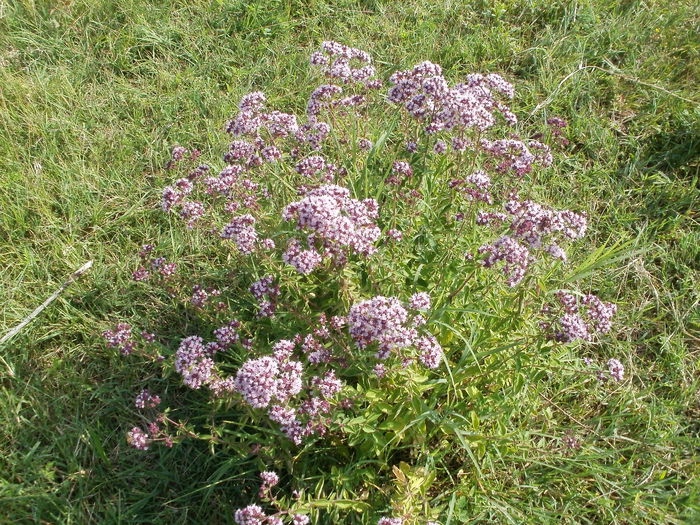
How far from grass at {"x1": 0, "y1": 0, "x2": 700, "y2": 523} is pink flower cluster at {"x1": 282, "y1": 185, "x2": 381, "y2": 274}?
1.33m

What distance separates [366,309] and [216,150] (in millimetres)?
3338

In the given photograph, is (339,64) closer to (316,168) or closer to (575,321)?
(316,168)

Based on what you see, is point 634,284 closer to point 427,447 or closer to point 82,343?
point 427,447

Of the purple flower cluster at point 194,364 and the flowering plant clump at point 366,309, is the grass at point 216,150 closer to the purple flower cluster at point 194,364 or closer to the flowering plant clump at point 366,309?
the flowering plant clump at point 366,309

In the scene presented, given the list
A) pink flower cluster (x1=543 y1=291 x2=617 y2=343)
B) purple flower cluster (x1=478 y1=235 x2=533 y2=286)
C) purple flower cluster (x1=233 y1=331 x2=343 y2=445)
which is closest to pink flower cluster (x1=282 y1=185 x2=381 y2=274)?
purple flower cluster (x1=233 y1=331 x2=343 y2=445)

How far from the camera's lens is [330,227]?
329cm

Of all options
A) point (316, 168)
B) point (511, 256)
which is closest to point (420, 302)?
point (511, 256)

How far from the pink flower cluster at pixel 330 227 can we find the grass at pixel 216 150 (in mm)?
1330

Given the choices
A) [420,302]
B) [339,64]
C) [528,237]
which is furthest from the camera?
[339,64]

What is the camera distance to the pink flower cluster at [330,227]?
3.26m

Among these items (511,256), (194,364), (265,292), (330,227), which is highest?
(330,227)

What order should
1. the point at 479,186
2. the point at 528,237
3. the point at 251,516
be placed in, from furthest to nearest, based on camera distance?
the point at 479,186
the point at 528,237
the point at 251,516

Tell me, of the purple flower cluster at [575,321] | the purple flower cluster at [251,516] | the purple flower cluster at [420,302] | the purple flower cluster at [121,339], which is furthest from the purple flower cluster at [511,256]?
the purple flower cluster at [121,339]

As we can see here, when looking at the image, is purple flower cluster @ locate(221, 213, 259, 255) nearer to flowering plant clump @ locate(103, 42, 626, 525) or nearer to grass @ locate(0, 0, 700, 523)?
flowering plant clump @ locate(103, 42, 626, 525)
